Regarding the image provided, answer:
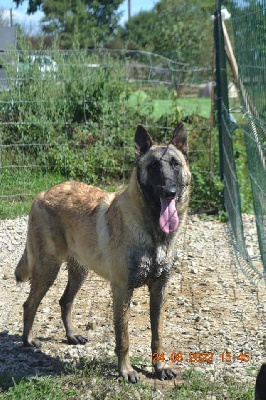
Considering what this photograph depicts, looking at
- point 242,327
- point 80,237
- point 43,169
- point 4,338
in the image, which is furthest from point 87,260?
point 43,169

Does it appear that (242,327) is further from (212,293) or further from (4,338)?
(4,338)

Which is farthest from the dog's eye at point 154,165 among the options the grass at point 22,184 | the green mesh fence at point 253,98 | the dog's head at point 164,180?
the grass at point 22,184

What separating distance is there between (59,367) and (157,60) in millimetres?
21956

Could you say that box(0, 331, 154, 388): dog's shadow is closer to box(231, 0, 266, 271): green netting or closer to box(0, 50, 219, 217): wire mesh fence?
box(231, 0, 266, 271): green netting

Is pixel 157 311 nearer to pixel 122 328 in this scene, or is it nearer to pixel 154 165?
pixel 122 328

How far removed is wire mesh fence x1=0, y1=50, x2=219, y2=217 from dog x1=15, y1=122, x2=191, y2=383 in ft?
13.1

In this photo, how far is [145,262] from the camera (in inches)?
182

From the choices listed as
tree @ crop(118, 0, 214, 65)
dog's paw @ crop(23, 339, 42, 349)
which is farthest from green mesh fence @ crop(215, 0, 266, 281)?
tree @ crop(118, 0, 214, 65)

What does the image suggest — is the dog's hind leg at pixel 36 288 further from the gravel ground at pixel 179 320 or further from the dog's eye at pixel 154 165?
the dog's eye at pixel 154 165

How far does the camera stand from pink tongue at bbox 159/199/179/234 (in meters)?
4.54

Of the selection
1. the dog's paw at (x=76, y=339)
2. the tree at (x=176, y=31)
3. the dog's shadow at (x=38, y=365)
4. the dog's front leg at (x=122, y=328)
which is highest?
the tree at (x=176, y=31)

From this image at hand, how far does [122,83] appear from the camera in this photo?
11.2 meters

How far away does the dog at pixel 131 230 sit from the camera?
4.61 meters

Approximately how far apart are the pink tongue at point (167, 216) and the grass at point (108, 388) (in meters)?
1.03
